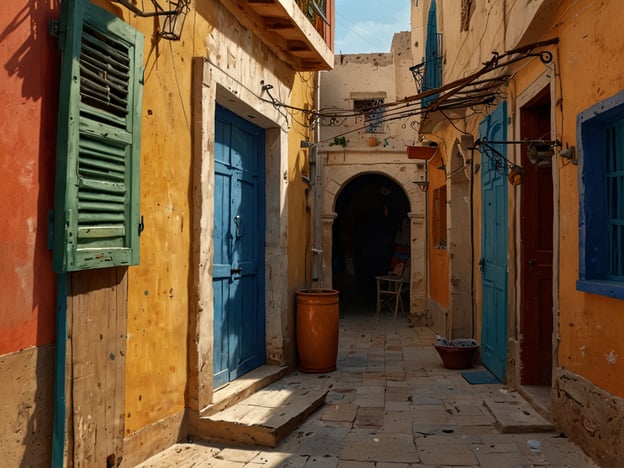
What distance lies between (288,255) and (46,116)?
13.5ft

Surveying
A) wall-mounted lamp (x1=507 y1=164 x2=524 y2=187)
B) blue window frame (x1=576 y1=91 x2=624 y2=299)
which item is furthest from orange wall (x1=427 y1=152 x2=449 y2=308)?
blue window frame (x1=576 y1=91 x2=624 y2=299)

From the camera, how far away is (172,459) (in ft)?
12.4

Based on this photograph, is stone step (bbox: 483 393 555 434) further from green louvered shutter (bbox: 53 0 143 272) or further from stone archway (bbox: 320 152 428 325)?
stone archway (bbox: 320 152 428 325)

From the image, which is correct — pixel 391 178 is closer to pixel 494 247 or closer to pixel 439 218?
pixel 439 218

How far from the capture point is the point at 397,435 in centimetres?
439

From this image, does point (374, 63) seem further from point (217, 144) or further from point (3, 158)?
point (3, 158)

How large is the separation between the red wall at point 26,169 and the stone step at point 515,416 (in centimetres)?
356

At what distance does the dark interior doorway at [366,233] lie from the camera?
15.8m

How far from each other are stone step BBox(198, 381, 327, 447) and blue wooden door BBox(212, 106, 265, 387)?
1.57 feet

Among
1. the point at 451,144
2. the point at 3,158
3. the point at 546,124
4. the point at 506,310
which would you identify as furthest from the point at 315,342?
the point at 3,158

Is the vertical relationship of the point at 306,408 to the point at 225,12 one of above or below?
below

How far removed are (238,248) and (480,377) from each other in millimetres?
3221

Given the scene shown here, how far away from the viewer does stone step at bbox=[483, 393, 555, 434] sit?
14.3 ft

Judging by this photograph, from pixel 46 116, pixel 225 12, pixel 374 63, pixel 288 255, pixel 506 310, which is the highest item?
pixel 374 63
